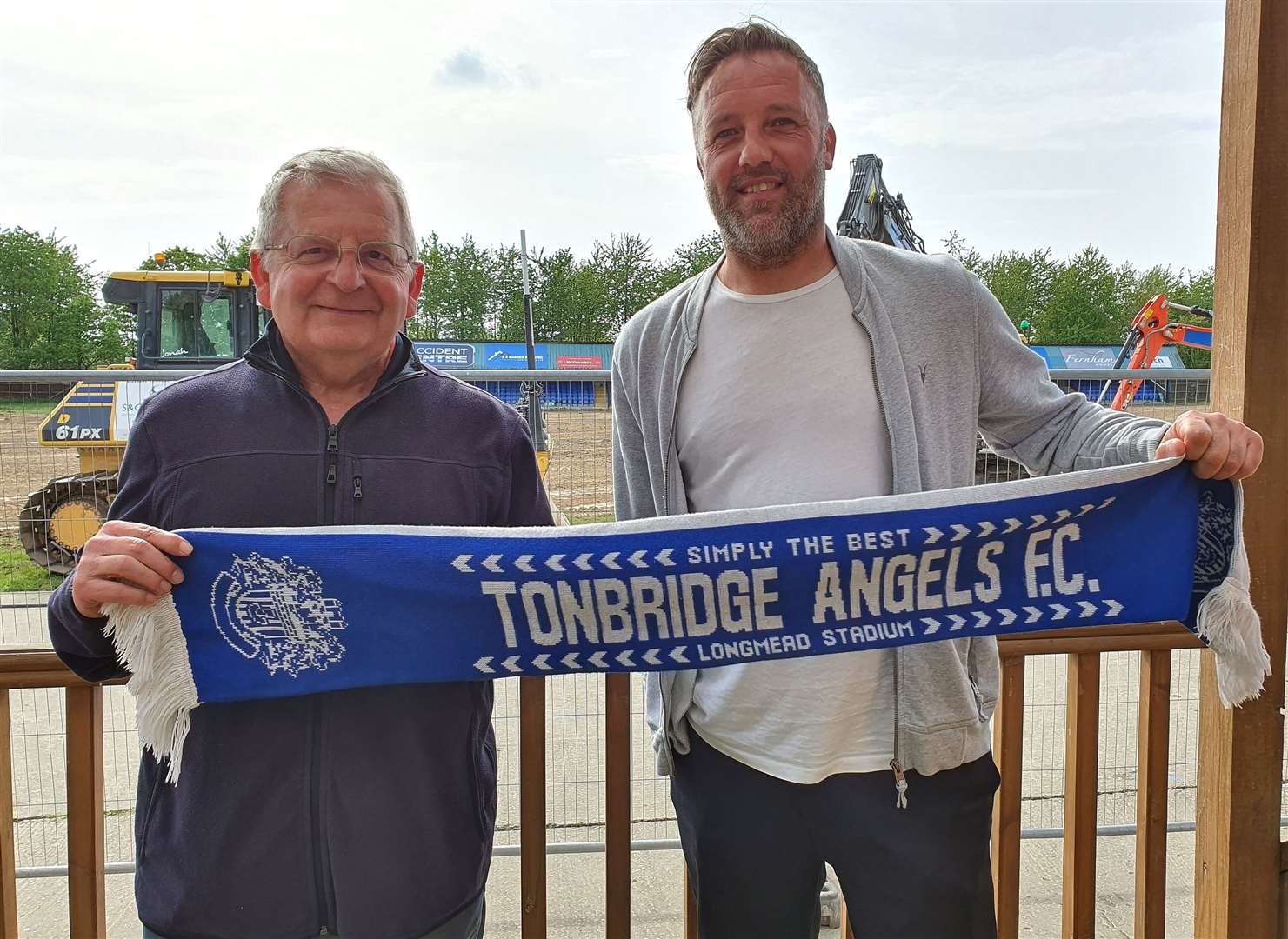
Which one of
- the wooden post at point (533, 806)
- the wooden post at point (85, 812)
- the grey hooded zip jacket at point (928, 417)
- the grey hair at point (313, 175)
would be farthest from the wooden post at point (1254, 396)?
the wooden post at point (85, 812)

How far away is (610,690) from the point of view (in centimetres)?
212

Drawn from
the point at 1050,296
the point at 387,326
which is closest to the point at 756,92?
the point at 387,326

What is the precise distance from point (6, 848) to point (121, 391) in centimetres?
721

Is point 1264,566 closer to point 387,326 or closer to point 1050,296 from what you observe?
point 387,326

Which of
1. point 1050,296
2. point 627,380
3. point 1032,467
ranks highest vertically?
point 1050,296

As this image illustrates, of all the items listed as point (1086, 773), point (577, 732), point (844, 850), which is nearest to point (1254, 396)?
point (1086, 773)

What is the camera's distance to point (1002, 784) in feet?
7.09

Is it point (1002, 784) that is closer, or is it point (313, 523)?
point (313, 523)

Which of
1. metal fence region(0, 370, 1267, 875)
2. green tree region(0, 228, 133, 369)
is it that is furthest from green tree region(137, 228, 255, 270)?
metal fence region(0, 370, 1267, 875)

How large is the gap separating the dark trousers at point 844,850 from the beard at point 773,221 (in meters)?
1.03

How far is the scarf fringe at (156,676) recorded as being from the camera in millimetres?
1495

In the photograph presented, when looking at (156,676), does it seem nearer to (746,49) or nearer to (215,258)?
(746,49)

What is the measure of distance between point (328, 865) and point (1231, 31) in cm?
257

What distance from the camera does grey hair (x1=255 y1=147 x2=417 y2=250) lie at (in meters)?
1.55
